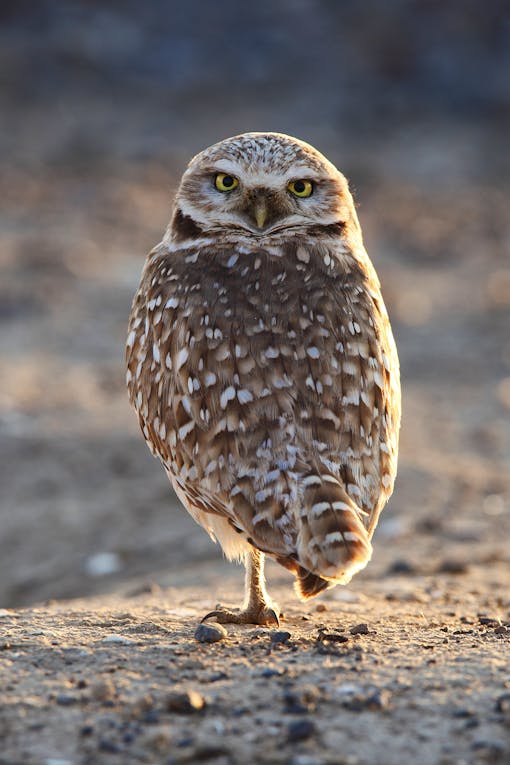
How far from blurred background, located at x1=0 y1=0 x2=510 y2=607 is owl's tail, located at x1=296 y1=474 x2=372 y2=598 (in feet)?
8.30

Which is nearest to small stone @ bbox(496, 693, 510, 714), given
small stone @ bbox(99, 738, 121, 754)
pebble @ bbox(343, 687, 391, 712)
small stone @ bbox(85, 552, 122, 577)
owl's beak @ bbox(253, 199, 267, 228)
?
pebble @ bbox(343, 687, 391, 712)

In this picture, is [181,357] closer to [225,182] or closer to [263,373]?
[263,373]

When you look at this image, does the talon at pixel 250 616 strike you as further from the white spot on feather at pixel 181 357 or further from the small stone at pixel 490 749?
the small stone at pixel 490 749

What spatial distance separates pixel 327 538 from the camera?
3977 mm

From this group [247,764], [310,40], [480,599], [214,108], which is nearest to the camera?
[247,764]

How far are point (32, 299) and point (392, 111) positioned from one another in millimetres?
13794

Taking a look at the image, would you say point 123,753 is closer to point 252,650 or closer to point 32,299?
point 252,650

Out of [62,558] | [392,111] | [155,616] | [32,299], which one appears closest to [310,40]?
[392,111]

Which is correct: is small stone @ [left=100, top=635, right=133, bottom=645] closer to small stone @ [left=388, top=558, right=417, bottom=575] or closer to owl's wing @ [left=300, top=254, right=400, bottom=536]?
owl's wing @ [left=300, top=254, right=400, bottom=536]

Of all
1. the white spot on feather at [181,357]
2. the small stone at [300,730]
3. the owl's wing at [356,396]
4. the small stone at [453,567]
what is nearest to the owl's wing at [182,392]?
the white spot on feather at [181,357]

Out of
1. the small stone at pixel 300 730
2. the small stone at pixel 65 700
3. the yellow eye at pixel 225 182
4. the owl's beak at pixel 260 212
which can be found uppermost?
the yellow eye at pixel 225 182

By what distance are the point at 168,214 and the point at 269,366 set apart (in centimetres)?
1268

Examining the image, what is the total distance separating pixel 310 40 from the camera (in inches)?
1056

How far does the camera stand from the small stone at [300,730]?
132 inches
